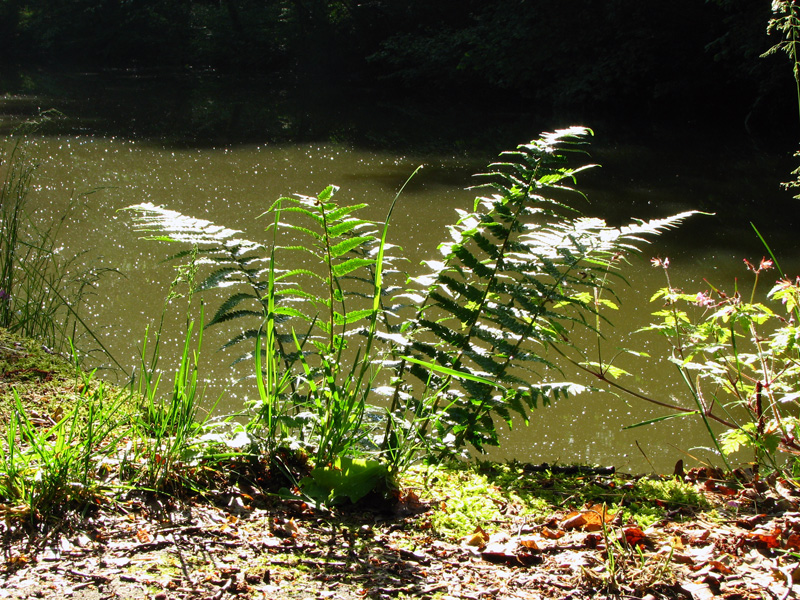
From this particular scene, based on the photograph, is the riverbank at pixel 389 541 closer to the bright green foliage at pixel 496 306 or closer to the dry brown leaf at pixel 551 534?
the dry brown leaf at pixel 551 534

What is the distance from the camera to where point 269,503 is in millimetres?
1605

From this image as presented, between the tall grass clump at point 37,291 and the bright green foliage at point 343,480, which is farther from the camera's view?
the tall grass clump at point 37,291

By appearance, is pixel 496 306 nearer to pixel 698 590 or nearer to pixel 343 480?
pixel 343 480

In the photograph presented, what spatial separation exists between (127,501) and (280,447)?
14.3 inches

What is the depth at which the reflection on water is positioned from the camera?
336cm

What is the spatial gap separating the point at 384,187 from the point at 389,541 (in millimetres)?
6231

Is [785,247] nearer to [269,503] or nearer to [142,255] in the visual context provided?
[142,255]

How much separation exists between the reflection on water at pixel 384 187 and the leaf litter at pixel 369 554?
38.8 inches

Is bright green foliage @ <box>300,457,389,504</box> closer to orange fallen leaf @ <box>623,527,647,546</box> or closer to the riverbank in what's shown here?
the riverbank

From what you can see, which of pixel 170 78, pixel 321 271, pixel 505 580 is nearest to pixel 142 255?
pixel 321 271

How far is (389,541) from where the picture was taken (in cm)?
150

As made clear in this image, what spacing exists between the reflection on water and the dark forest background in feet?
5.79

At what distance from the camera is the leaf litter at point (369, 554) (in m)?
1.28

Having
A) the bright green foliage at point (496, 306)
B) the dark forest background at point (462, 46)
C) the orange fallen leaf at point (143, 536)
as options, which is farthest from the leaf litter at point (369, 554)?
the dark forest background at point (462, 46)
